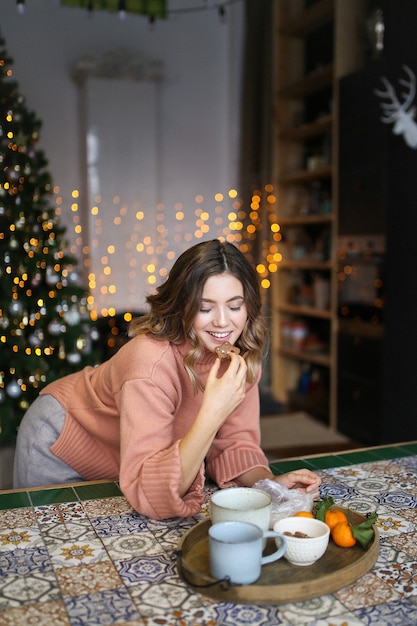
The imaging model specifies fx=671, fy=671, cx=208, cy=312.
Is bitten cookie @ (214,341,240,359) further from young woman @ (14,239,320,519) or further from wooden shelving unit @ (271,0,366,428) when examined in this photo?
wooden shelving unit @ (271,0,366,428)

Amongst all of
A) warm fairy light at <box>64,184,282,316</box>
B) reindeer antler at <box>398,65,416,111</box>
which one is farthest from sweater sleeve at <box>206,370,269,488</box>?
warm fairy light at <box>64,184,282,316</box>

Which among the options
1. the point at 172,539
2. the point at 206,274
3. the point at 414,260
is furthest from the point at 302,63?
the point at 172,539

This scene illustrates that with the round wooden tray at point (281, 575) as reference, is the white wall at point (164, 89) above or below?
above

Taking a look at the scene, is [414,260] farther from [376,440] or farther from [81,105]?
[81,105]

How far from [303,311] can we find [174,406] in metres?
3.45

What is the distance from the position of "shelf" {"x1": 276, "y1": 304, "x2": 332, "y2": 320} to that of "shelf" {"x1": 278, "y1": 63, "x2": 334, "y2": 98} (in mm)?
1612

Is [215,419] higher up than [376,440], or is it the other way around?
[215,419]

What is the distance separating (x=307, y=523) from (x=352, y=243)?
10.4 ft

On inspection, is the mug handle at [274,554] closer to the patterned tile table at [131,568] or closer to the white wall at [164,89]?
the patterned tile table at [131,568]

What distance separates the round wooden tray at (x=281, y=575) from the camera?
1037 mm

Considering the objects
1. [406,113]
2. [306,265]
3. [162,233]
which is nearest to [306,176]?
[306,265]

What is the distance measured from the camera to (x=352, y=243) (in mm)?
4176

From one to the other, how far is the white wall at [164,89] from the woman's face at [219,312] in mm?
3916

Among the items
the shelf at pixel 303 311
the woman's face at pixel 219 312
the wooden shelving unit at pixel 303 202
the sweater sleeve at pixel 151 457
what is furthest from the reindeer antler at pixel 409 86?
the sweater sleeve at pixel 151 457
